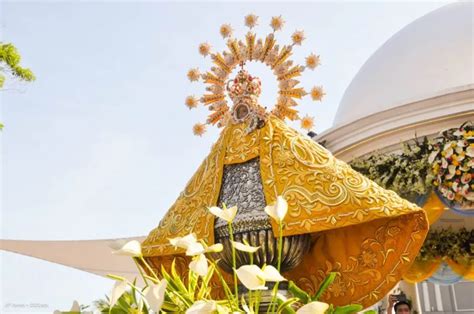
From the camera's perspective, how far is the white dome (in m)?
6.03

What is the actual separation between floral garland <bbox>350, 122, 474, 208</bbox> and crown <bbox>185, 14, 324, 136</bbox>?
148cm

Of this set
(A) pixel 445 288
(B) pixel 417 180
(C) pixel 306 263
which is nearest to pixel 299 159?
(C) pixel 306 263

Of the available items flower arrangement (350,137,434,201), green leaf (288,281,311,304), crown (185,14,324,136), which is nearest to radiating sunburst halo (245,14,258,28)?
crown (185,14,324,136)

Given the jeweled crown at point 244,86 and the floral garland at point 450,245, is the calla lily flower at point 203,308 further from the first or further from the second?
the floral garland at point 450,245

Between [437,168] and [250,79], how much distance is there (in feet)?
5.97

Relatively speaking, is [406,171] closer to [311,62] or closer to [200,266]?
[311,62]

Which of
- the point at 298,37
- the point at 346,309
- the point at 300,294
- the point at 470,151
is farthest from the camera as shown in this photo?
the point at 470,151

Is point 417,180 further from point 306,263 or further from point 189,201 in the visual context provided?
point 189,201

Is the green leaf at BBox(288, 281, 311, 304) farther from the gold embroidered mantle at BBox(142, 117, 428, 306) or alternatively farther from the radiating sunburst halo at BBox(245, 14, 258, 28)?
the radiating sunburst halo at BBox(245, 14, 258, 28)

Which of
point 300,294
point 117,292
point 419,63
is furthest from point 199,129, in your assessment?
point 419,63

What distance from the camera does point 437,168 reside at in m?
3.38

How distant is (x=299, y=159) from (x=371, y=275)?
563mm

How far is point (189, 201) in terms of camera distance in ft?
7.17

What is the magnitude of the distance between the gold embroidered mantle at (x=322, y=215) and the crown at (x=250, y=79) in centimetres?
11
